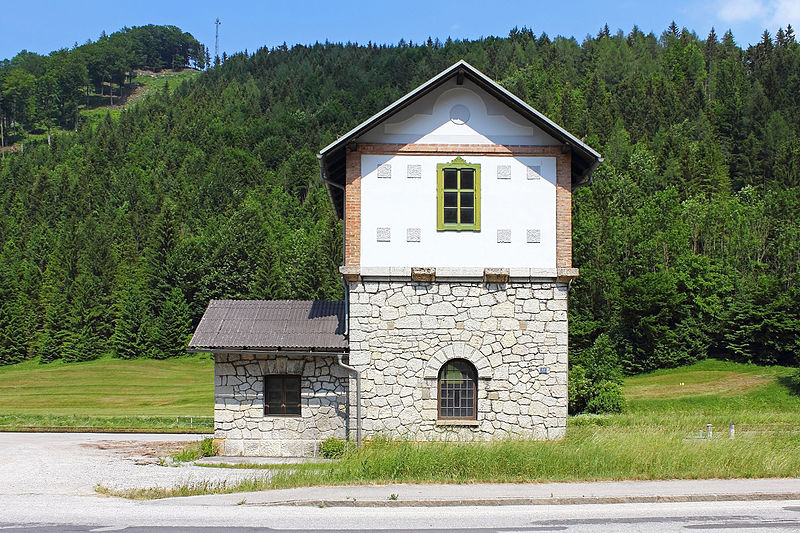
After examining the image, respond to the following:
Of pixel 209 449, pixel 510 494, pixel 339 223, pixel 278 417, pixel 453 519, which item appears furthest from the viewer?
pixel 339 223

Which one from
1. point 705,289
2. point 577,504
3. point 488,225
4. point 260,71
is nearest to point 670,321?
point 705,289

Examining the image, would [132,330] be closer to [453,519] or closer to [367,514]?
[367,514]

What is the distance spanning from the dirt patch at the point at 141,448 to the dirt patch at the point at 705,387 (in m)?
26.2

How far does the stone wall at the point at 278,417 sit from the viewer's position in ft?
69.6

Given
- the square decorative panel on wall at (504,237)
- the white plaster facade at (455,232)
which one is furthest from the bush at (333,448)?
the square decorative panel on wall at (504,237)

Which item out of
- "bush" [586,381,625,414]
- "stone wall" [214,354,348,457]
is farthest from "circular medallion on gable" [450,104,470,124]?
"bush" [586,381,625,414]

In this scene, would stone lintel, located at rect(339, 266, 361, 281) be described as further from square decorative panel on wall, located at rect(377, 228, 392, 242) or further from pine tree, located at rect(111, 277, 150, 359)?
pine tree, located at rect(111, 277, 150, 359)

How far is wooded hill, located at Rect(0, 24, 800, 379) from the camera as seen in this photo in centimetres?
6003

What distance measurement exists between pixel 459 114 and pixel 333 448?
8.64m

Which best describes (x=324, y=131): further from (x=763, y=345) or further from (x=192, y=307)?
(x=763, y=345)

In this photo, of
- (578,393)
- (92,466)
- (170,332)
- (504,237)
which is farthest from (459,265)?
(170,332)

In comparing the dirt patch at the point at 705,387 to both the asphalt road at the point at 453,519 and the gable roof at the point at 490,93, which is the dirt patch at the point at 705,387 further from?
the asphalt road at the point at 453,519

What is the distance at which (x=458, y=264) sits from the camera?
66.5 ft

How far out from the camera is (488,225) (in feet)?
66.7
